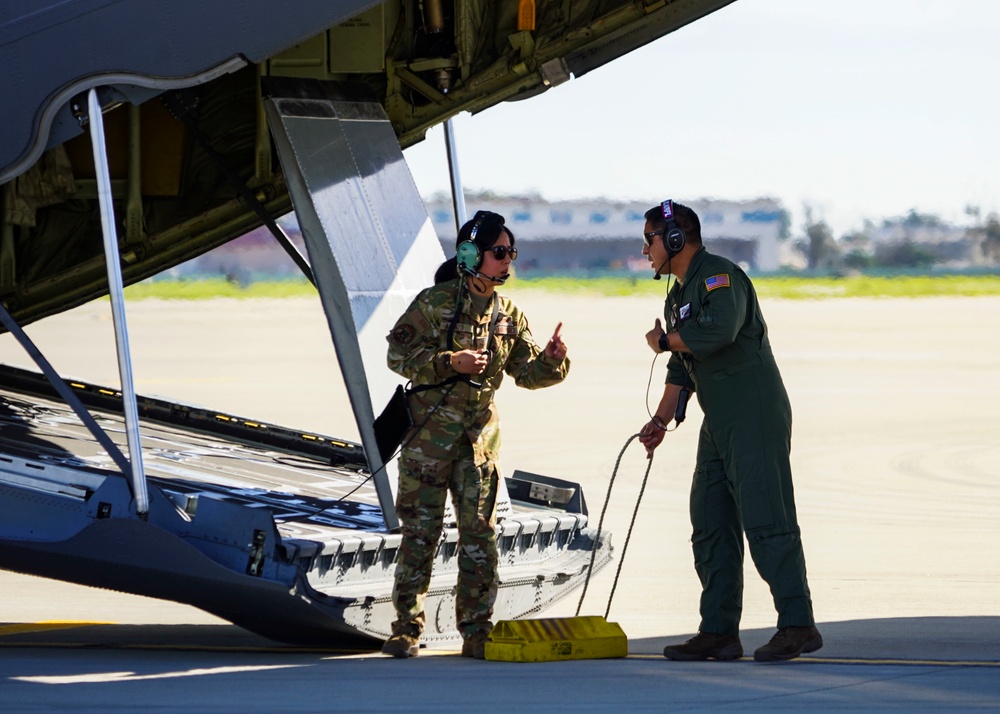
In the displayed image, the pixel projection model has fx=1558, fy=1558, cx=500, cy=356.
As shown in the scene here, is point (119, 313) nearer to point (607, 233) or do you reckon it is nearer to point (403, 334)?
point (403, 334)

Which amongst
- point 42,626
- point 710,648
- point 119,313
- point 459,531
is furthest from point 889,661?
point 42,626

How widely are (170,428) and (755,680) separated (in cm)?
532

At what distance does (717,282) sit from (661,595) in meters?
3.13

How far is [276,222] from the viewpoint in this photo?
8.90 m

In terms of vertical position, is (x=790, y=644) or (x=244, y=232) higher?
(x=244, y=232)

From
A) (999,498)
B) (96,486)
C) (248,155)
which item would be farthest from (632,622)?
(999,498)

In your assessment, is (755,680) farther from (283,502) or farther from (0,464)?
(0,464)

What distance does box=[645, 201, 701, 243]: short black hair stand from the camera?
6.42 metres

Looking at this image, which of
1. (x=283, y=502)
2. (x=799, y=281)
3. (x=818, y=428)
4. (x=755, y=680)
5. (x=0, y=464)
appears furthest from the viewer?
(x=799, y=281)

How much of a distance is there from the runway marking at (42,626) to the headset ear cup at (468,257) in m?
3.22

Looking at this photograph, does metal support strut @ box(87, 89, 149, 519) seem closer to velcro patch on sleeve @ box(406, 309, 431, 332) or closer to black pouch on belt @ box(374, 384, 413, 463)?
black pouch on belt @ box(374, 384, 413, 463)

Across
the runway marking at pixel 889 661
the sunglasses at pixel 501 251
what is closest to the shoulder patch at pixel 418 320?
the sunglasses at pixel 501 251

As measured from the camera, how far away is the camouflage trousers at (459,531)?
6438 mm

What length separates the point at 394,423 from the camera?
6516mm
